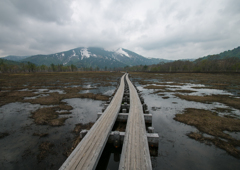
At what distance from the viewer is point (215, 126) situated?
396 inches

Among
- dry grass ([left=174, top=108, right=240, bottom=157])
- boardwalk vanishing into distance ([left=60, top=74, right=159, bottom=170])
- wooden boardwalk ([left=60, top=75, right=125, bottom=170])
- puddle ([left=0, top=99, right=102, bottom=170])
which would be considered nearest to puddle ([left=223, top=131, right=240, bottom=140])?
dry grass ([left=174, top=108, right=240, bottom=157])

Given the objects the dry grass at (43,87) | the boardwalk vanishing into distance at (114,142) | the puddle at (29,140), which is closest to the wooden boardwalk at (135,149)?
the boardwalk vanishing into distance at (114,142)

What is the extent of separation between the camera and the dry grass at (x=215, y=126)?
7665mm

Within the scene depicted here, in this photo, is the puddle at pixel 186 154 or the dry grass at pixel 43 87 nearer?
the puddle at pixel 186 154

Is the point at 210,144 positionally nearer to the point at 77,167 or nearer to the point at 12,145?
the point at 77,167

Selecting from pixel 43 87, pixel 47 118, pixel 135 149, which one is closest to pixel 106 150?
pixel 135 149

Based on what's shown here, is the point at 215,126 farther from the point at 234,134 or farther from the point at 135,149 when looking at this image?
the point at 135,149

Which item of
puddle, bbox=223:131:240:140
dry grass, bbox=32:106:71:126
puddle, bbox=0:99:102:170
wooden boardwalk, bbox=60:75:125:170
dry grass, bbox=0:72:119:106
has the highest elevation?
wooden boardwalk, bbox=60:75:125:170

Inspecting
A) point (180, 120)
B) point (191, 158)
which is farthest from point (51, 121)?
point (180, 120)

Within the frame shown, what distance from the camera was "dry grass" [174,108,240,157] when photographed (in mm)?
7665

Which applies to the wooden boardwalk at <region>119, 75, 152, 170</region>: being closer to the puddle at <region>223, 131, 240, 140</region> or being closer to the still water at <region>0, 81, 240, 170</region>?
the still water at <region>0, 81, 240, 170</region>

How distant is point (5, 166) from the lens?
6.02 metres

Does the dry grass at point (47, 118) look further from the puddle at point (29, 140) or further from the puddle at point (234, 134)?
the puddle at point (234, 134)

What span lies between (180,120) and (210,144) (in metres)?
3.82
